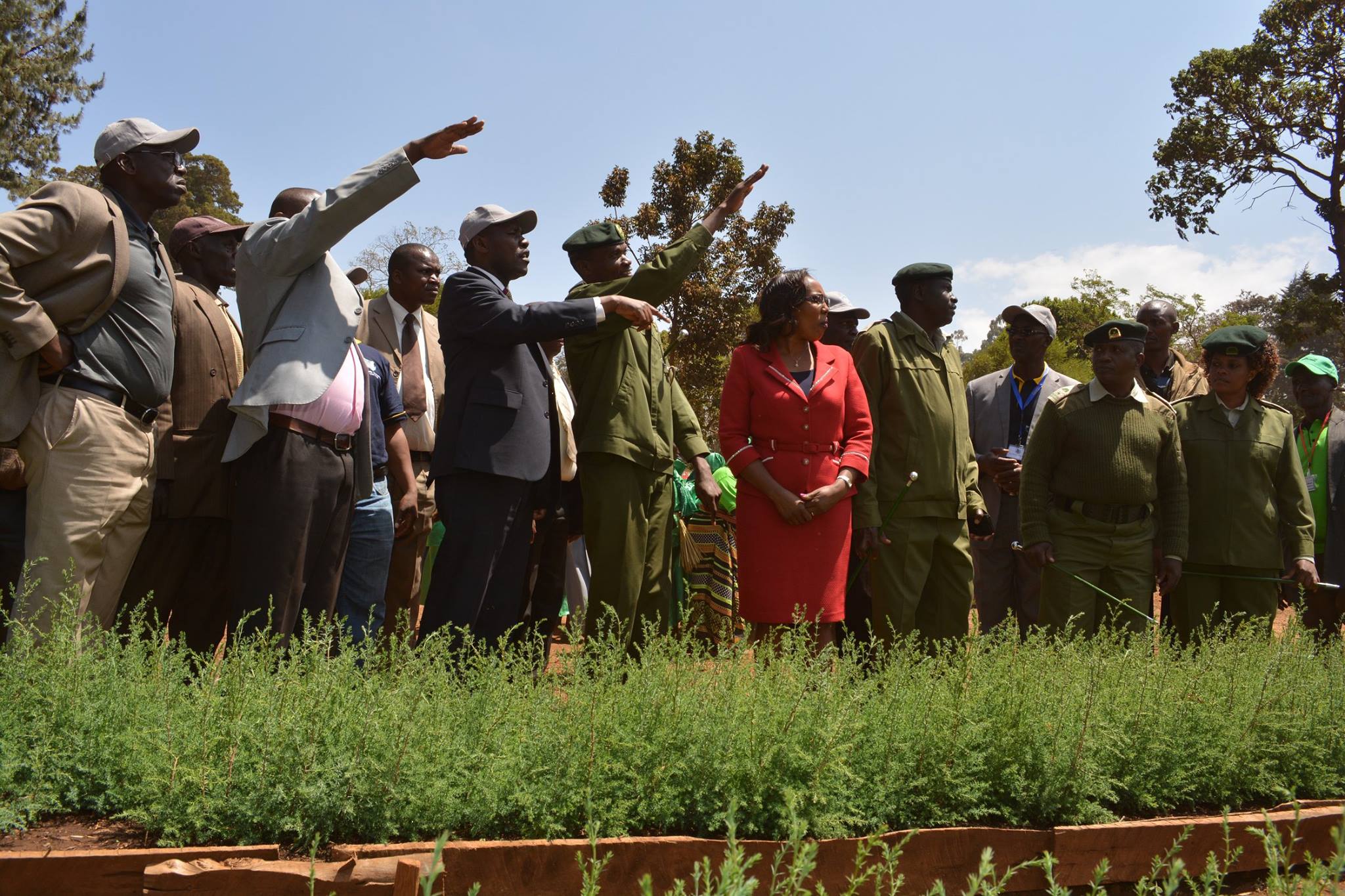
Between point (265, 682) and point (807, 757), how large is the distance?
5.41ft

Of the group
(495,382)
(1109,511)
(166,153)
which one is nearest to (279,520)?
(495,382)

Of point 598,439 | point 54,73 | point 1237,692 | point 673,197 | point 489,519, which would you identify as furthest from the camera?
point 54,73

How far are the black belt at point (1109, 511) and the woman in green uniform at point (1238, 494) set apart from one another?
0.47 m

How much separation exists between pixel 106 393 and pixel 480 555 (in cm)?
155

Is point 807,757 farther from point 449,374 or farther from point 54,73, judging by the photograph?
point 54,73

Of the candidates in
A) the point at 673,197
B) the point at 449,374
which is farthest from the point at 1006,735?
the point at 673,197

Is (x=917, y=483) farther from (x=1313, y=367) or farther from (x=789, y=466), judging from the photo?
(x=1313, y=367)

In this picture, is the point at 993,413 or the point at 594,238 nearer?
the point at 594,238

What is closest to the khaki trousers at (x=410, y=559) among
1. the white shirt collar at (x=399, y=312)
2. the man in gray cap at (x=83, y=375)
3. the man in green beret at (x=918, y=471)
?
the white shirt collar at (x=399, y=312)

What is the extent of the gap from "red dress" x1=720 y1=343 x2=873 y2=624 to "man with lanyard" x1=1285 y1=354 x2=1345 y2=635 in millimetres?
3235

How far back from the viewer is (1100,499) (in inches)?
229

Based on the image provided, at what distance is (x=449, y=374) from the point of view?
515 centimetres

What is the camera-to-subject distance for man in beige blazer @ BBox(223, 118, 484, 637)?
4227 mm

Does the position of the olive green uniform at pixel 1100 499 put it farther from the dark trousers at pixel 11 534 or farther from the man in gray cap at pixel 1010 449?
the dark trousers at pixel 11 534
